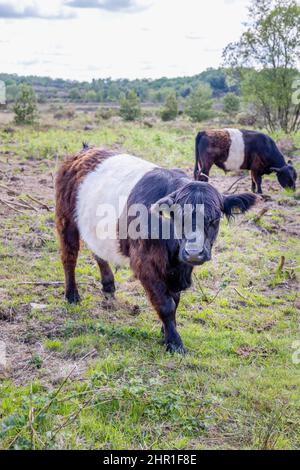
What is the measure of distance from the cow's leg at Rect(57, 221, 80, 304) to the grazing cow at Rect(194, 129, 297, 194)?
713 centimetres

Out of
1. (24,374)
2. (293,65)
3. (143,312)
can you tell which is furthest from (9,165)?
(293,65)

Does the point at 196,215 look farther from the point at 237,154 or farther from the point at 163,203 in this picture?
the point at 237,154

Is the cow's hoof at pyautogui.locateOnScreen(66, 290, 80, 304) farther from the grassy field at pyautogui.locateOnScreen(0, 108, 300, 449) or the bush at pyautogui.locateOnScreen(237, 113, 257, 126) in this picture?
the bush at pyautogui.locateOnScreen(237, 113, 257, 126)

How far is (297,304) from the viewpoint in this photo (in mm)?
5785

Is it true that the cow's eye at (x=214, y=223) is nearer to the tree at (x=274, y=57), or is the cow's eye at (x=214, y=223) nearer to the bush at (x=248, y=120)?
the tree at (x=274, y=57)

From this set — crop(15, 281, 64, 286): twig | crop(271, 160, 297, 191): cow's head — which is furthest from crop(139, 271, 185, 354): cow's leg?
crop(271, 160, 297, 191): cow's head

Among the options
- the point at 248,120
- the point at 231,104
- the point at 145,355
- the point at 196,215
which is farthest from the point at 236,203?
the point at 231,104

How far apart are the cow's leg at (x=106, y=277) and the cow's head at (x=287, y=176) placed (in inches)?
293

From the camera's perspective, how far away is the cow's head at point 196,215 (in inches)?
149

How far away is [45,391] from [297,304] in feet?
10.9

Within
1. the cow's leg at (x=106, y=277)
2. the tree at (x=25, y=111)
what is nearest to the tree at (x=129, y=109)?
the tree at (x=25, y=111)

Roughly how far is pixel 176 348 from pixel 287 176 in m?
8.66

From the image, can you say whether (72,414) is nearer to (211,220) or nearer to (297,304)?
(211,220)

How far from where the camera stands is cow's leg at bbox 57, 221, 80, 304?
18.2 feet
